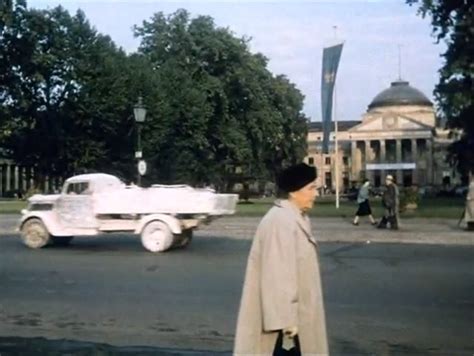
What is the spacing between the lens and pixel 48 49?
218 ft

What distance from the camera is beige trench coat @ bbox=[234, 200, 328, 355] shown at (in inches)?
229

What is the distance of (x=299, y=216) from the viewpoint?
19.9ft

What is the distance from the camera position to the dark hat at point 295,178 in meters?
6.25

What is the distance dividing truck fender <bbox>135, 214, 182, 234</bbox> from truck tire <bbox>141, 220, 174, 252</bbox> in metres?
0.08

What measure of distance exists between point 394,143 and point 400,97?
761 cm

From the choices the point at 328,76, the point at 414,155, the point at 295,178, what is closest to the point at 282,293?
the point at 295,178

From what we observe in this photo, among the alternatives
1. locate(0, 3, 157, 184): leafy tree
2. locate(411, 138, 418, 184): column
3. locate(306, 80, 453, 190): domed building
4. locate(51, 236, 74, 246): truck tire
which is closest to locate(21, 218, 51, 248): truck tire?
locate(51, 236, 74, 246): truck tire

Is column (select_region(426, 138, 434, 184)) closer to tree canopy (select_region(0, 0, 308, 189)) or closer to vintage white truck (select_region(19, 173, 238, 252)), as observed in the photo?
tree canopy (select_region(0, 0, 308, 189))

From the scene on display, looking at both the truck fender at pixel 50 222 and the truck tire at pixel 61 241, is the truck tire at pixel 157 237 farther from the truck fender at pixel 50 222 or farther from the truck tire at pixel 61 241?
the truck tire at pixel 61 241

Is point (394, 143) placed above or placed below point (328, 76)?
above

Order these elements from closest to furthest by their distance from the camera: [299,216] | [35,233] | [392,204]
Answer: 1. [299,216]
2. [35,233]
3. [392,204]

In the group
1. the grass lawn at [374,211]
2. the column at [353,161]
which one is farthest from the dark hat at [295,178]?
the column at [353,161]

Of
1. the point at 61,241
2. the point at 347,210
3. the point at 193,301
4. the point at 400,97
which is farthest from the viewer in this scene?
the point at 400,97

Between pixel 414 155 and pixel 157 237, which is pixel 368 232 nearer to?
pixel 157 237
